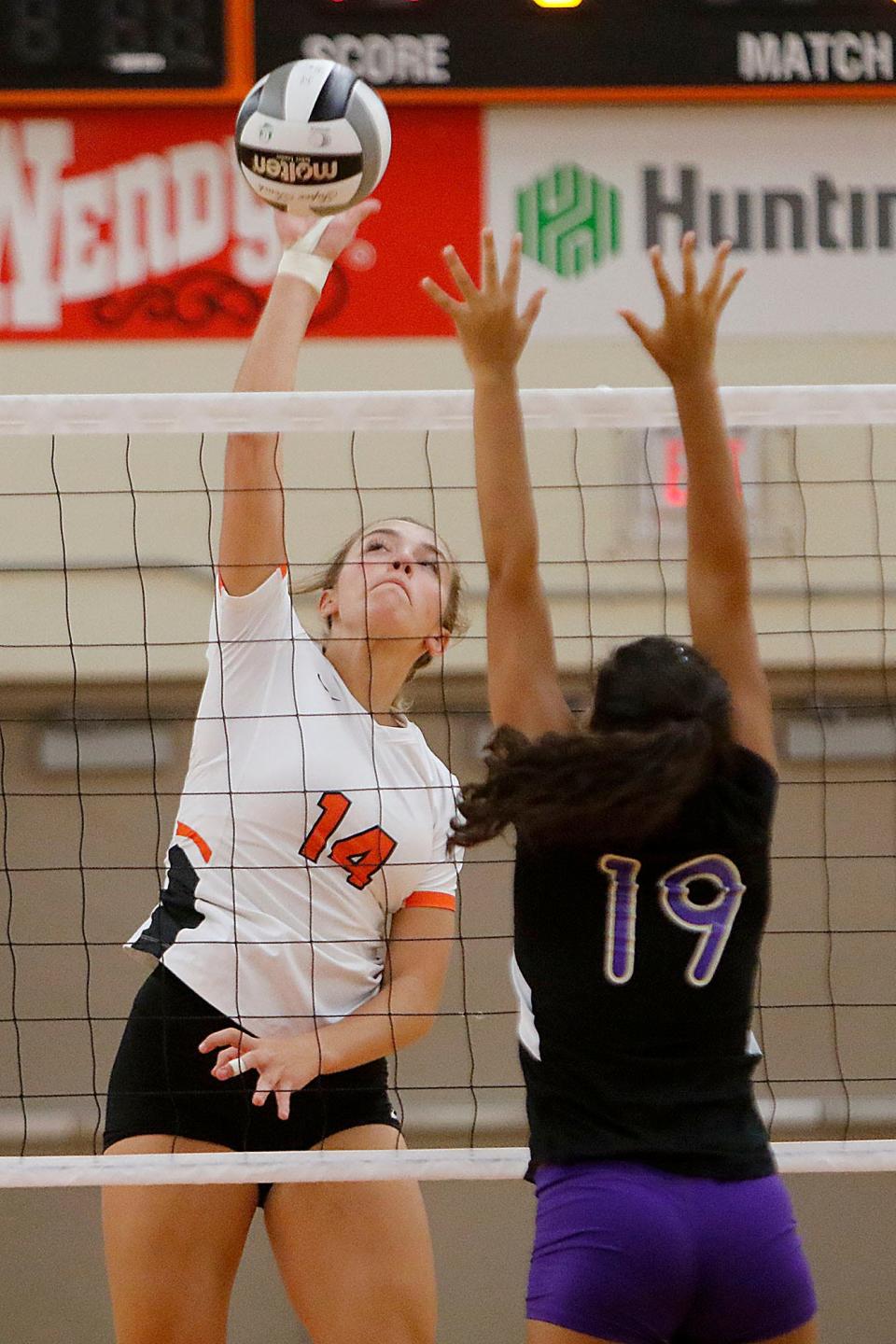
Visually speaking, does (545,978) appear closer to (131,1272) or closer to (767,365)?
(131,1272)

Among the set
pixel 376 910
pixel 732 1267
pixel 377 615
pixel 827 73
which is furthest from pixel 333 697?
pixel 827 73

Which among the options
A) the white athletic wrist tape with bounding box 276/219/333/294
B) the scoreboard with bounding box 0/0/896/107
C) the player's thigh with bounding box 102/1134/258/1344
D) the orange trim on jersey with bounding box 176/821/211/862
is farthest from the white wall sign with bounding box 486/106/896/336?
the player's thigh with bounding box 102/1134/258/1344

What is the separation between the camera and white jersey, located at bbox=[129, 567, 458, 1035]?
7.53ft

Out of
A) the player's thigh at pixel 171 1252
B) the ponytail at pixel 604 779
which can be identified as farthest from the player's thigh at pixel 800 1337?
the player's thigh at pixel 171 1252

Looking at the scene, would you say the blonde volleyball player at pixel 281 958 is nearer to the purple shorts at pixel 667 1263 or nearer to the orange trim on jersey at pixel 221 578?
the orange trim on jersey at pixel 221 578

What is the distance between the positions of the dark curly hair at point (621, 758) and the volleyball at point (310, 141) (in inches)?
43.5

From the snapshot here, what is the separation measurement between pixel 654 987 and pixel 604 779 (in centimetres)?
23

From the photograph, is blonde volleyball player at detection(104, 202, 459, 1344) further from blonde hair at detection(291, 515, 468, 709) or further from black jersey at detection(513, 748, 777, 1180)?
black jersey at detection(513, 748, 777, 1180)

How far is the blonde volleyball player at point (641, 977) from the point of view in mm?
1624

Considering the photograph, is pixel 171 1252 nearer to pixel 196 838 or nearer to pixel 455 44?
pixel 196 838

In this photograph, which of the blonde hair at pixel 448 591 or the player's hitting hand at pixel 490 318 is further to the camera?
the blonde hair at pixel 448 591

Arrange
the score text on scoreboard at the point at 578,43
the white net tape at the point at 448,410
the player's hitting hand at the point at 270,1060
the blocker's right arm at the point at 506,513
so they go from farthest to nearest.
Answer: the score text on scoreboard at the point at 578,43 < the white net tape at the point at 448,410 < the player's hitting hand at the point at 270,1060 < the blocker's right arm at the point at 506,513

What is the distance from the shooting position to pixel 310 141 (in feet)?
8.24

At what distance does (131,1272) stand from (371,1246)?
1.08ft
